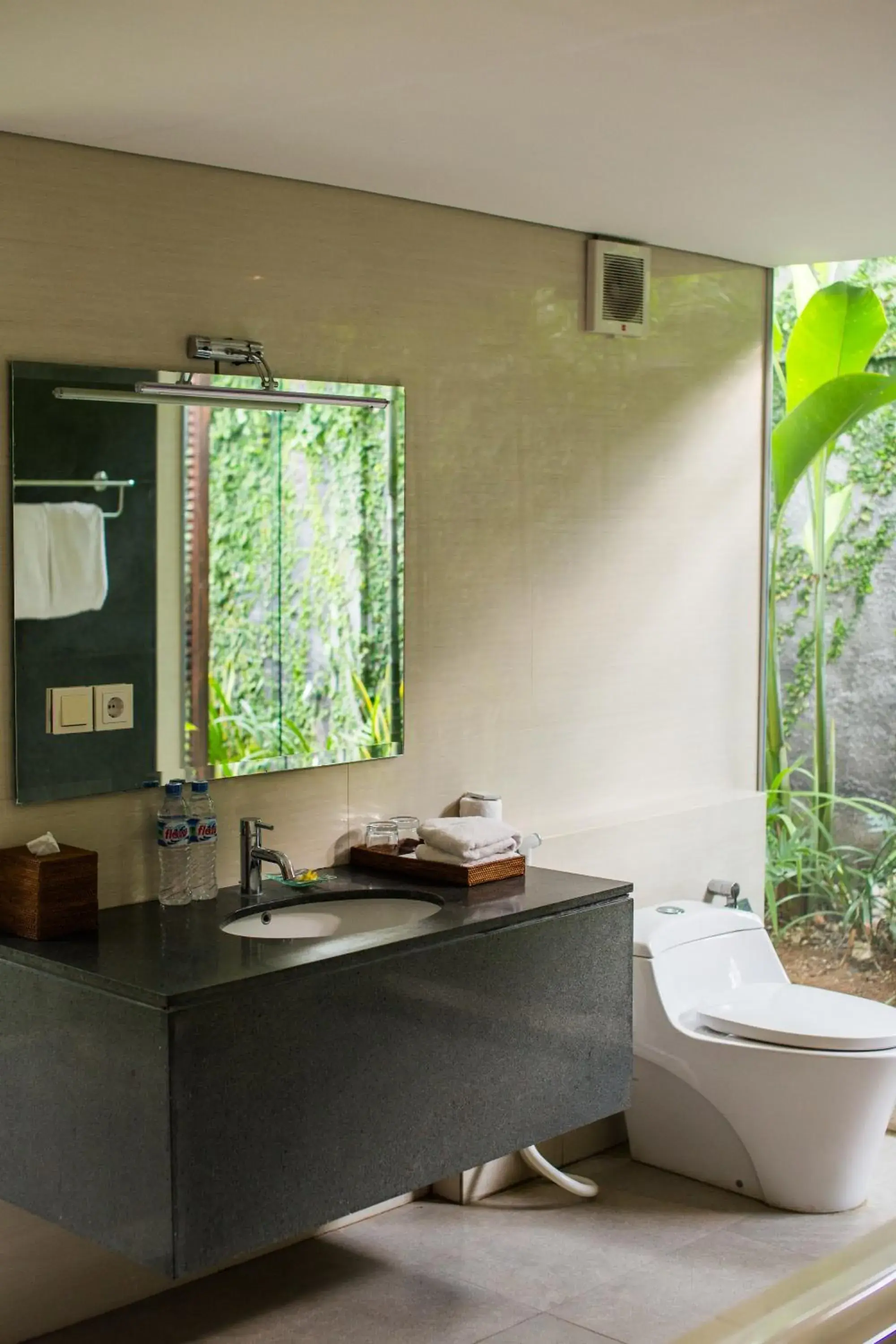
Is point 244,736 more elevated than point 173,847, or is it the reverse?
point 244,736

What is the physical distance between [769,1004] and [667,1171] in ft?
1.68

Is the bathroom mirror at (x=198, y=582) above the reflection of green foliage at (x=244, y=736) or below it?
above

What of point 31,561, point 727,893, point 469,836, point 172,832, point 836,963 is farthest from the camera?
point 836,963

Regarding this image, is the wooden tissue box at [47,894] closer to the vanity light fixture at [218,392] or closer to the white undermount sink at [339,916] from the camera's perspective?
the white undermount sink at [339,916]

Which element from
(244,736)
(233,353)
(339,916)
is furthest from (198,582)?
(339,916)

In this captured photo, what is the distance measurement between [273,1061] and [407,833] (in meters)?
0.97

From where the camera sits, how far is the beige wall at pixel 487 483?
113 inches

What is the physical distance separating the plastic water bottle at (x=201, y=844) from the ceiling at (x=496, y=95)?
123cm

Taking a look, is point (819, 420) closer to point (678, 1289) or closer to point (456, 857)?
point (456, 857)

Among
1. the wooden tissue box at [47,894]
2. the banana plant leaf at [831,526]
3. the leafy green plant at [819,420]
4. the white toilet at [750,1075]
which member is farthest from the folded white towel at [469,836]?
the banana plant leaf at [831,526]

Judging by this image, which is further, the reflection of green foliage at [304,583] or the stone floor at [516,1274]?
the reflection of green foliage at [304,583]

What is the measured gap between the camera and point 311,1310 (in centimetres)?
303

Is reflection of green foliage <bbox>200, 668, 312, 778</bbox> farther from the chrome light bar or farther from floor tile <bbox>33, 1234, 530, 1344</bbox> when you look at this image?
floor tile <bbox>33, 1234, 530, 1344</bbox>

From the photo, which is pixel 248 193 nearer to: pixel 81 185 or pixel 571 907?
pixel 81 185
